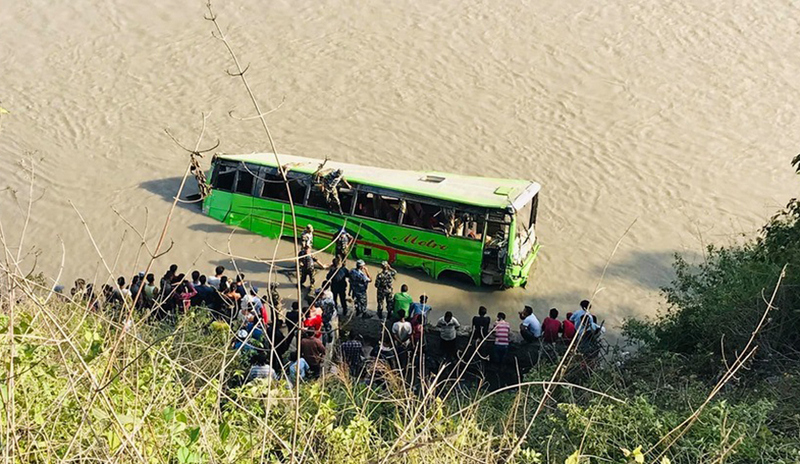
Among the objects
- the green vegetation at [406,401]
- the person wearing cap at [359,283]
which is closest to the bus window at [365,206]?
the person wearing cap at [359,283]

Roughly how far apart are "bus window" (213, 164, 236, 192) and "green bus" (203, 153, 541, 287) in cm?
4

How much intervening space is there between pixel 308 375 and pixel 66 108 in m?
13.9

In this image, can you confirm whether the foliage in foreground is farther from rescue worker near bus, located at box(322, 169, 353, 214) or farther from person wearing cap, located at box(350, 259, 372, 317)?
rescue worker near bus, located at box(322, 169, 353, 214)

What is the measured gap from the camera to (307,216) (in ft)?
51.4

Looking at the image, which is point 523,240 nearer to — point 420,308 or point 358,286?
point 420,308

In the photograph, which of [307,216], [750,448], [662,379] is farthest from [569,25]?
[750,448]

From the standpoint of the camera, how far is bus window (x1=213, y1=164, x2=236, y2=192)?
16.3 m

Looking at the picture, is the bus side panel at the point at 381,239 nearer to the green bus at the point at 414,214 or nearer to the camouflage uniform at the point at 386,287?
the green bus at the point at 414,214

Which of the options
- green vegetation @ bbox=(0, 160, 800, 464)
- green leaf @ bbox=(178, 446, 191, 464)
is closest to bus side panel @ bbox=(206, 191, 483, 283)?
green vegetation @ bbox=(0, 160, 800, 464)

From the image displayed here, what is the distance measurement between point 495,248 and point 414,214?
1.57 metres

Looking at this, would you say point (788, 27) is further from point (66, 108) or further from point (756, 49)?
point (66, 108)

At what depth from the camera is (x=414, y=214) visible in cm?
1483

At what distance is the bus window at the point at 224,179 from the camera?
16344mm

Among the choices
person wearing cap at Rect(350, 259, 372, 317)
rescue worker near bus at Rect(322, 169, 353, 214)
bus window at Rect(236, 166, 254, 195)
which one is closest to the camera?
person wearing cap at Rect(350, 259, 372, 317)
